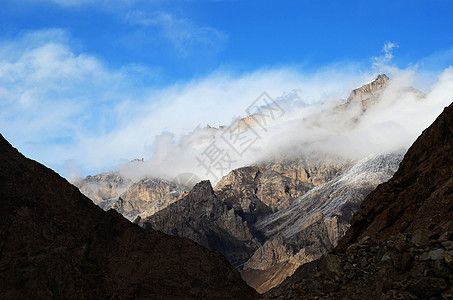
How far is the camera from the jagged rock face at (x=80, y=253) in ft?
131

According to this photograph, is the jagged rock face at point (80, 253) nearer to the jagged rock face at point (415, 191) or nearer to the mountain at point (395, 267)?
the jagged rock face at point (415, 191)

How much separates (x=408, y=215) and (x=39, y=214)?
106ft

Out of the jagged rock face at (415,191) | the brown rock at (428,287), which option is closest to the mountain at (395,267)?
the brown rock at (428,287)

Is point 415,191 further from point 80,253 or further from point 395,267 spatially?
point 80,253

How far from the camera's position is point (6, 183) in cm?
4584

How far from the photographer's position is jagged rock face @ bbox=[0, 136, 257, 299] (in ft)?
131

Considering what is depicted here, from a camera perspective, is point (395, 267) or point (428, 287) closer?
point (428, 287)

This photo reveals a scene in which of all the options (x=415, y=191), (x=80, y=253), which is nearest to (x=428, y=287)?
(x=415, y=191)

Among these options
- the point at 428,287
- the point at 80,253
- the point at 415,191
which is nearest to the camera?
the point at 428,287

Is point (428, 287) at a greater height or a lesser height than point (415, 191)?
lesser

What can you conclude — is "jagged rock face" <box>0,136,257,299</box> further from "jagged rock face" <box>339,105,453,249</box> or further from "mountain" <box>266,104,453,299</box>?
"mountain" <box>266,104,453,299</box>

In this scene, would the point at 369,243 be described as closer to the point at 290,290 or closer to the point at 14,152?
the point at 290,290

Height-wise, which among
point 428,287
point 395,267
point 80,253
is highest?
point 80,253

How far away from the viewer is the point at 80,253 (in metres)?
44.6
